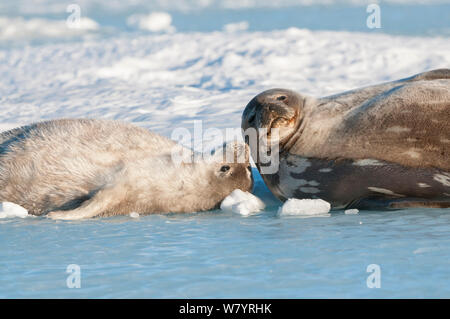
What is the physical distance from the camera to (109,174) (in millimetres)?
5715

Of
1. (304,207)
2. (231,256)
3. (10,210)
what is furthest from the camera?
(10,210)

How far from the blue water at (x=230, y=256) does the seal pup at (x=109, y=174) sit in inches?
12.8

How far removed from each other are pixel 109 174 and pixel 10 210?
0.87 metres

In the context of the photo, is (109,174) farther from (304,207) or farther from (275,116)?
(304,207)

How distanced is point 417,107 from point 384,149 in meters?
0.44

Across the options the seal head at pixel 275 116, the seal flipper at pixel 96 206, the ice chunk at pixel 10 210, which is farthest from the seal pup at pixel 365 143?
the ice chunk at pixel 10 210

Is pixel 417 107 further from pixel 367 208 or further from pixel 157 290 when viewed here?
pixel 157 290

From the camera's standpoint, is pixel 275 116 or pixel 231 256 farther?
pixel 275 116

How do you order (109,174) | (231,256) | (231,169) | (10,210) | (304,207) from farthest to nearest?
1. (231,169)
2. (109,174)
3. (10,210)
4. (304,207)
5. (231,256)

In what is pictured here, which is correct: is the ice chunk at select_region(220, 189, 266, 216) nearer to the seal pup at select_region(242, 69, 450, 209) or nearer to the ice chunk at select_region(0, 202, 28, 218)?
the seal pup at select_region(242, 69, 450, 209)

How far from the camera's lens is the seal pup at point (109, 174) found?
5691mm

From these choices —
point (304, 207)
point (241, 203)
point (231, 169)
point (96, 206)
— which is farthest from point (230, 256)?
point (231, 169)

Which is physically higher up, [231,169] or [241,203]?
[231,169]

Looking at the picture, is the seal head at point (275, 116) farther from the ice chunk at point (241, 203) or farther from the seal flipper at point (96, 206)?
the seal flipper at point (96, 206)
